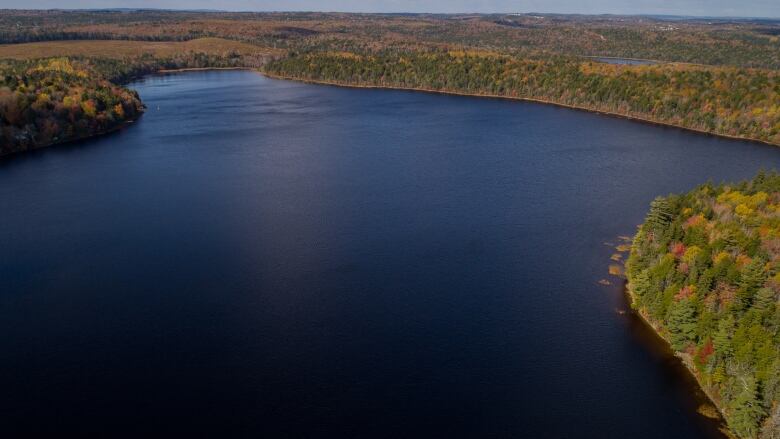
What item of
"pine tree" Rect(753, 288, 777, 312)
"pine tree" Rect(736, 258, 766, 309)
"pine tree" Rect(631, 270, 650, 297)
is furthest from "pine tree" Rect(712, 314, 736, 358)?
"pine tree" Rect(631, 270, 650, 297)

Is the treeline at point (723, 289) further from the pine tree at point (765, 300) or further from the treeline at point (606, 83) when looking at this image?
the treeline at point (606, 83)

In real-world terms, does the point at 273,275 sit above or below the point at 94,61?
below

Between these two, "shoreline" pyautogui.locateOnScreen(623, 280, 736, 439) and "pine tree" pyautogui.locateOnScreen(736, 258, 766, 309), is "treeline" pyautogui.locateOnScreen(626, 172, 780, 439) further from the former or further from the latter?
"shoreline" pyautogui.locateOnScreen(623, 280, 736, 439)

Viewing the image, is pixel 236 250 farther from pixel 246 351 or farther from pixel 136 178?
pixel 136 178

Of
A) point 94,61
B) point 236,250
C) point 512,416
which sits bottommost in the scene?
point 512,416

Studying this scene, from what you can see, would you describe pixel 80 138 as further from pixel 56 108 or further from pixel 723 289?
pixel 723 289

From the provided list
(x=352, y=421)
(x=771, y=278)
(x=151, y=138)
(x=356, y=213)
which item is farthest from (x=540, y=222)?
(x=151, y=138)

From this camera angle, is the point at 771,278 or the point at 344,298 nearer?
the point at 771,278
